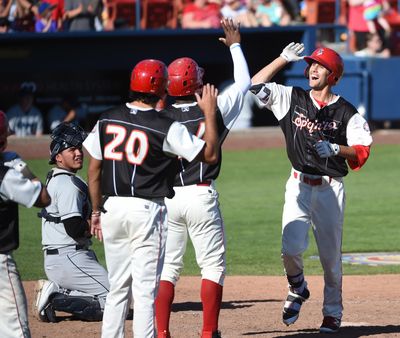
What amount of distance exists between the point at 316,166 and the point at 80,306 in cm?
210

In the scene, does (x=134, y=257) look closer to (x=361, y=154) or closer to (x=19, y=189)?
(x=19, y=189)

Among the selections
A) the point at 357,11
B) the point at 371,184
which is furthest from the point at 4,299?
the point at 357,11

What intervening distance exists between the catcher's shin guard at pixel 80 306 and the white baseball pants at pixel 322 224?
152 centimetres

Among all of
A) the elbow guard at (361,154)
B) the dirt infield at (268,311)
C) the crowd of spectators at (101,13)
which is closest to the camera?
the elbow guard at (361,154)

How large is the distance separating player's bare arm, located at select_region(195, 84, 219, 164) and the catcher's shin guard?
230 centimetres

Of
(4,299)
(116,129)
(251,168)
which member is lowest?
(251,168)

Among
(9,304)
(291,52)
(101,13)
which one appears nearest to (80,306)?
(9,304)

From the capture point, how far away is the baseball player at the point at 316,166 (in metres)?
7.07

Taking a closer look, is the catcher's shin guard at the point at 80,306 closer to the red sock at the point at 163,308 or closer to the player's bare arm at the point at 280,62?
the red sock at the point at 163,308

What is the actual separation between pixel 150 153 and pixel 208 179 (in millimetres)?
973

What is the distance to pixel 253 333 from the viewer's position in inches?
277

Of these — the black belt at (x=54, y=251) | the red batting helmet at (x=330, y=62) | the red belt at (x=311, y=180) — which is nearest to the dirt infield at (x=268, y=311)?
the black belt at (x=54, y=251)

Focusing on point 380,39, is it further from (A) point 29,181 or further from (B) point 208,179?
(A) point 29,181

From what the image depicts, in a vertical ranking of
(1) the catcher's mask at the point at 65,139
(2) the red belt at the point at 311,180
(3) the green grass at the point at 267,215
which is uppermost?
(1) the catcher's mask at the point at 65,139
